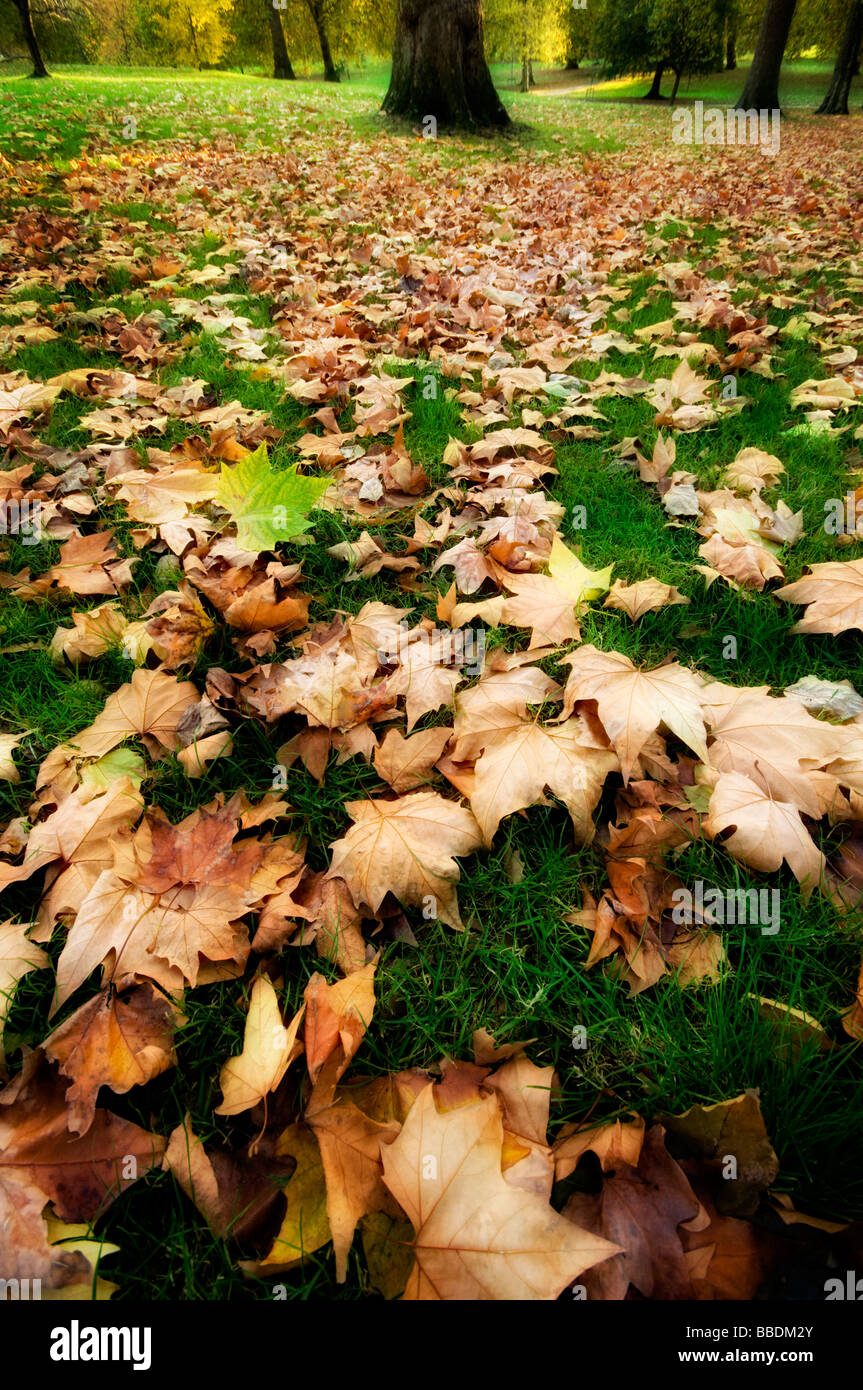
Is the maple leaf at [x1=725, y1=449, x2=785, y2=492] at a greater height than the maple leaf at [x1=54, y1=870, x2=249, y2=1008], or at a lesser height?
greater

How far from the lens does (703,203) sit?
270 inches

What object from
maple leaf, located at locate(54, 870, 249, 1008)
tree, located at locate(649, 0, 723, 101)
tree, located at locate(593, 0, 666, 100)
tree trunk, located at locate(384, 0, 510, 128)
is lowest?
maple leaf, located at locate(54, 870, 249, 1008)

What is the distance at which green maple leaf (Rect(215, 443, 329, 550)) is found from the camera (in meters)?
1.83

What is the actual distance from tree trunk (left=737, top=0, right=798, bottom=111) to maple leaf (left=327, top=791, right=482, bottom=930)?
21238 mm

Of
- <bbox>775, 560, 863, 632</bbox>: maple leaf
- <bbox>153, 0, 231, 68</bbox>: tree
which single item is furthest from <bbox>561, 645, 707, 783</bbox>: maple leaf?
<bbox>153, 0, 231, 68</bbox>: tree

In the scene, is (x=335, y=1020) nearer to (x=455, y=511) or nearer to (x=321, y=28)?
(x=455, y=511)

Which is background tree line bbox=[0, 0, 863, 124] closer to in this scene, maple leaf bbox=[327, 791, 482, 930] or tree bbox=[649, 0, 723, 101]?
tree bbox=[649, 0, 723, 101]

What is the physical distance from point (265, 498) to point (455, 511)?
2.30ft

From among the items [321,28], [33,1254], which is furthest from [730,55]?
[33,1254]

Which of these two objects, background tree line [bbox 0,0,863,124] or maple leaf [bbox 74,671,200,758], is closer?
maple leaf [bbox 74,671,200,758]

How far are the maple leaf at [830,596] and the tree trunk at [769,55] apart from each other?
66.2 ft

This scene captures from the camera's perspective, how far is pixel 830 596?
176 centimetres
